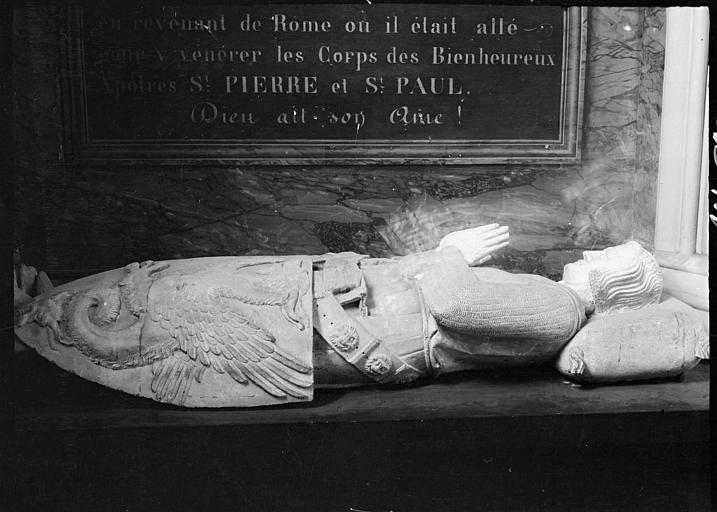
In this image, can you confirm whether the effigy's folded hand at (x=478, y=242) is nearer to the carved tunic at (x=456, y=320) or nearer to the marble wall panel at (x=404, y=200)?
the carved tunic at (x=456, y=320)

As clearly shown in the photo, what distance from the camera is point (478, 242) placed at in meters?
2.73

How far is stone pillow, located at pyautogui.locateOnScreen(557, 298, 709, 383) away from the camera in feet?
8.07

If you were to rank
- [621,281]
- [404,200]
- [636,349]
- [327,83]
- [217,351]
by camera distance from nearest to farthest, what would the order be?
[217,351] → [636,349] → [621,281] → [327,83] → [404,200]

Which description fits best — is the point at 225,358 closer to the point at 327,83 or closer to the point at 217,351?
the point at 217,351

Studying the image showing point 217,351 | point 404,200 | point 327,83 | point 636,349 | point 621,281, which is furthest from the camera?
point 404,200

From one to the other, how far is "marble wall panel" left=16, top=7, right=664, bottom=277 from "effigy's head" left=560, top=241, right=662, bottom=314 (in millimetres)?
529

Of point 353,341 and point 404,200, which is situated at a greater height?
point 404,200

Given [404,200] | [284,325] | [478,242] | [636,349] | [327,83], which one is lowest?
[636,349]

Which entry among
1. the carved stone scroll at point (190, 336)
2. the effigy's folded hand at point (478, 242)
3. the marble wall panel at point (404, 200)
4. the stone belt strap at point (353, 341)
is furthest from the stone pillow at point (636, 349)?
the carved stone scroll at point (190, 336)

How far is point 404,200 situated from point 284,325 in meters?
0.99

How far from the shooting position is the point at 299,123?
9.77 ft

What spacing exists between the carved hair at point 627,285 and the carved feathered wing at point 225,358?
43.1 inches

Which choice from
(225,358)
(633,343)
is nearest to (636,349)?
(633,343)

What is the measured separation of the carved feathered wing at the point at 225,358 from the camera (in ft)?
7.68
